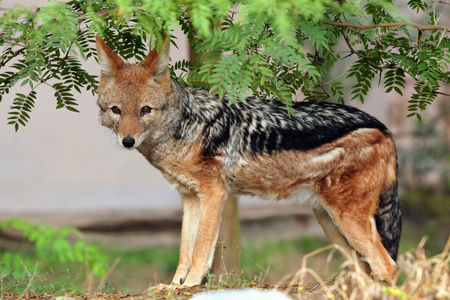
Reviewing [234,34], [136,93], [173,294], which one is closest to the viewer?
[234,34]

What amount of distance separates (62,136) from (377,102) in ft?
18.8

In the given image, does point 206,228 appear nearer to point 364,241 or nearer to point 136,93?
point 136,93

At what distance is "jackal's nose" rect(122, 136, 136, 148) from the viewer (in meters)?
4.80

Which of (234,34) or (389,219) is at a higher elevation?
(234,34)

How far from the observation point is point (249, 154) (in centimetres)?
538

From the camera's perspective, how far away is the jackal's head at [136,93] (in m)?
4.95

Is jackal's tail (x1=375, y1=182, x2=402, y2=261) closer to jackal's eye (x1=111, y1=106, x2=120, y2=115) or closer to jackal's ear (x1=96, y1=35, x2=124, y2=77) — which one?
jackal's eye (x1=111, y1=106, x2=120, y2=115)

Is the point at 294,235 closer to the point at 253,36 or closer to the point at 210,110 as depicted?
the point at 210,110

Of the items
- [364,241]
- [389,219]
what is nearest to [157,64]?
[364,241]

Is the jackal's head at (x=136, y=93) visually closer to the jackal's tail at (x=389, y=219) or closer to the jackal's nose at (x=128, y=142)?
the jackal's nose at (x=128, y=142)

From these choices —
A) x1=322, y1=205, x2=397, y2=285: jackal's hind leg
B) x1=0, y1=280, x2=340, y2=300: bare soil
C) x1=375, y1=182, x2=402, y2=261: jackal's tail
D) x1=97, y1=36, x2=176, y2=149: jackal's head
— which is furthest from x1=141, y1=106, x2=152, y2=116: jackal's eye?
Answer: x1=375, y1=182, x2=402, y2=261: jackal's tail

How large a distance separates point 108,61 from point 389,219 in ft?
9.40

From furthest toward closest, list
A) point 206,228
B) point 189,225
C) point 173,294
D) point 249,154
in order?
point 189,225
point 249,154
point 206,228
point 173,294

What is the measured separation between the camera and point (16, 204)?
977cm
